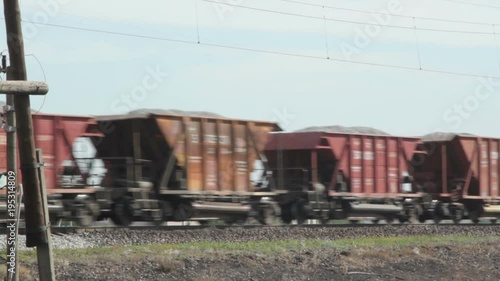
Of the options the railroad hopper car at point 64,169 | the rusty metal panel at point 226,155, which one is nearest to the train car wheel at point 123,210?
the railroad hopper car at point 64,169

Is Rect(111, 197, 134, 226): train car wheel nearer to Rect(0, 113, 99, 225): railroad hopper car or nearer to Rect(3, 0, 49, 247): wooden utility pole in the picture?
Rect(0, 113, 99, 225): railroad hopper car

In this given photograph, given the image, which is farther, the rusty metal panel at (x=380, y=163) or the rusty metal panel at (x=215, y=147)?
the rusty metal panel at (x=380, y=163)

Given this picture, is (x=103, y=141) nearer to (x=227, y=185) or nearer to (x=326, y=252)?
(x=227, y=185)

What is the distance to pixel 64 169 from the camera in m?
21.4

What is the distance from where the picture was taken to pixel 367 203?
95.0 feet

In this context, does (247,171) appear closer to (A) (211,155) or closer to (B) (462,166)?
(A) (211,155)

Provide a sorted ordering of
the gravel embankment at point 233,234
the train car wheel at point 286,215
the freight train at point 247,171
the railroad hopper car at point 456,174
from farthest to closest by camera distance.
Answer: the railroad hopper car at point 456,174 < the train car wheel at point 286,215 < the freight train at point 247,171 < the gravel embankment at point 233,234

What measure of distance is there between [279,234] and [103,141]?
18.8 feet

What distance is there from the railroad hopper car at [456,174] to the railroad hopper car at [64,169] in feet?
45.5

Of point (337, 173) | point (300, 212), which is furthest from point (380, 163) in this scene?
point (300, 212)

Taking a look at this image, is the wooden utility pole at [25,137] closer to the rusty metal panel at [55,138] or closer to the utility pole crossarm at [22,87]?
the utility pole crossarm at [22,87]

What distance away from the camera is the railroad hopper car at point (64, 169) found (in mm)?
20438

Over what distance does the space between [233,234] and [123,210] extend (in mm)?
3872

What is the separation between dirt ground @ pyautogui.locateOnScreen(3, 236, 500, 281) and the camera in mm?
12016
